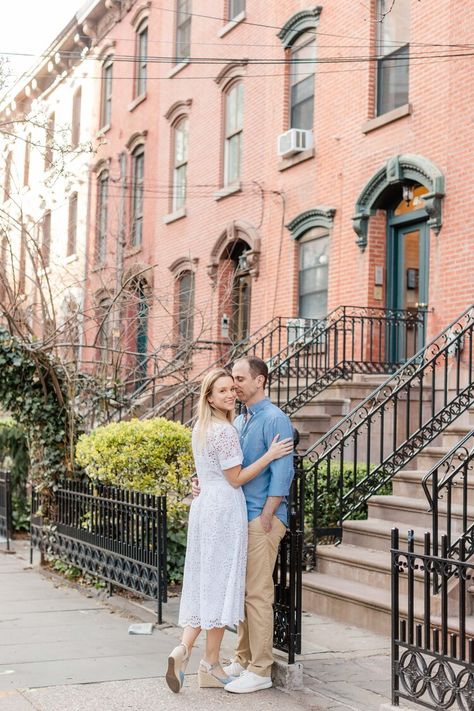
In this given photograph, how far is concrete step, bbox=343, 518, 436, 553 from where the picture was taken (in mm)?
8344

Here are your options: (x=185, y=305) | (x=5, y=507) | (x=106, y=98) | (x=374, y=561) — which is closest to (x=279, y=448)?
(x=374, y=561)

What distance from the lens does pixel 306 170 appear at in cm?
1571

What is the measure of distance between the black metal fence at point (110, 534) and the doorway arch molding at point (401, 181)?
581 cm

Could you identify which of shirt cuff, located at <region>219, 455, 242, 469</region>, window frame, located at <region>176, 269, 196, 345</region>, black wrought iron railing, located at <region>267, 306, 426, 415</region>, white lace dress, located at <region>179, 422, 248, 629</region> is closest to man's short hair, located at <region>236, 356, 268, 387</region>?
white lace dress, located at <region>179, 422, 248, 629</region>

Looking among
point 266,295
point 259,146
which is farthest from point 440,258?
point 259,146

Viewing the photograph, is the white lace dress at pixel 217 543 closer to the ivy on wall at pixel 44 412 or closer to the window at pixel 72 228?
the ivy on wall at pixel 44 412

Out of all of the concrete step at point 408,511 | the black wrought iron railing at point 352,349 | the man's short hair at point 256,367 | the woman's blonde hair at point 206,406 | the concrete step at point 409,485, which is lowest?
the concrete step at point 408,511

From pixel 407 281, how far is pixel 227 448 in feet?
27.8

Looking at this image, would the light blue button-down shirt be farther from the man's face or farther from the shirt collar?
the man's face

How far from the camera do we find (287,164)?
634 inches

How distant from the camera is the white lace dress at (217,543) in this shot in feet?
19.1

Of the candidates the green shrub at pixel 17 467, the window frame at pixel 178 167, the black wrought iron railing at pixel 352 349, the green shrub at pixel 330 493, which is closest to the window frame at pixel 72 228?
the window frame at pixel 178 167

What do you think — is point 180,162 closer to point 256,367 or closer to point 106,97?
point 106,97

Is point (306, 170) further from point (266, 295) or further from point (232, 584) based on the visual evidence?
point (232, 584)
